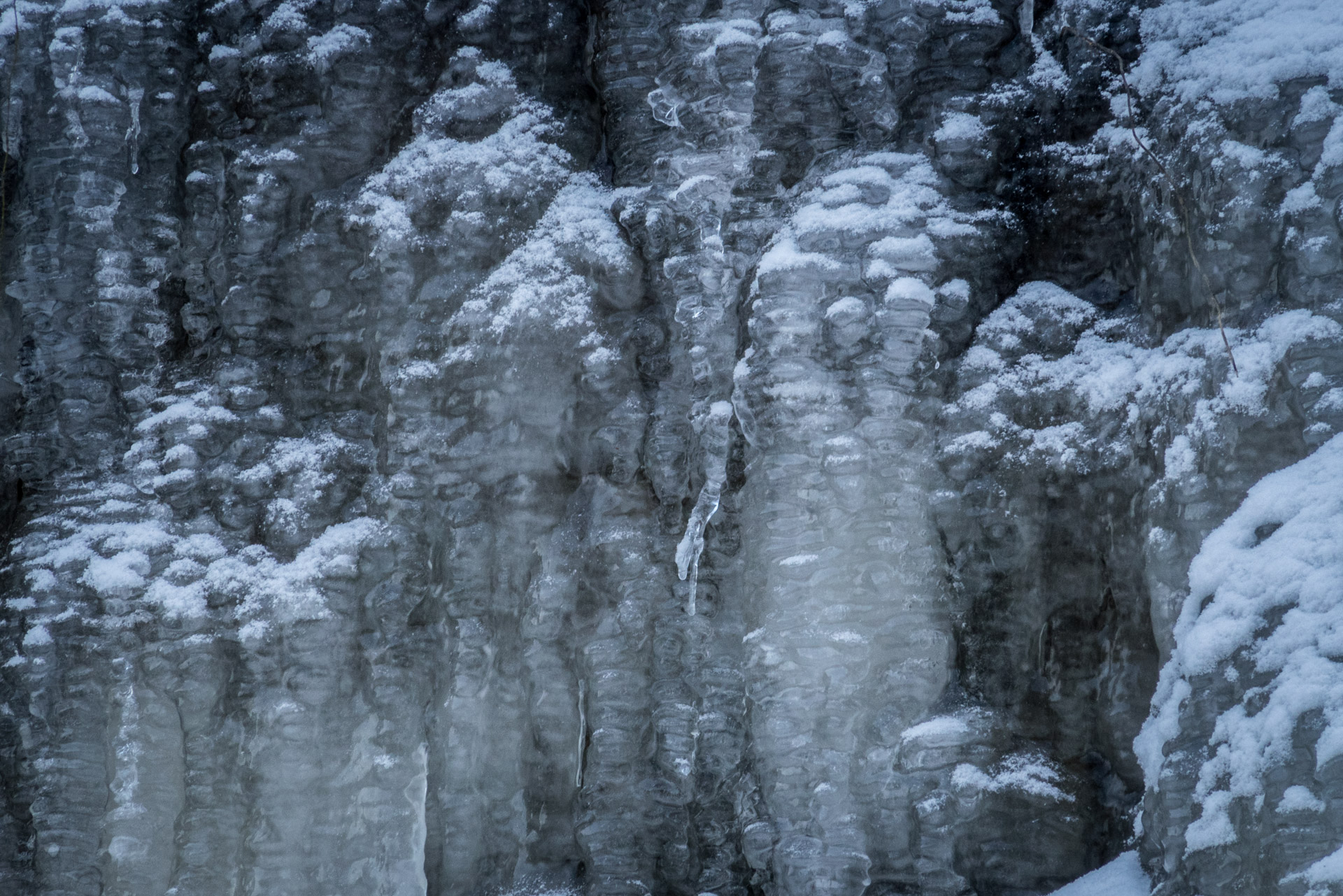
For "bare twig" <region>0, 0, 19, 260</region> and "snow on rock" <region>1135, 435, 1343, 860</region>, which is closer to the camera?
"snow on rock" <region>1135, 435, 1343, 860</region>

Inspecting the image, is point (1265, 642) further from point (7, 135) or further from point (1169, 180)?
point (7, 135)

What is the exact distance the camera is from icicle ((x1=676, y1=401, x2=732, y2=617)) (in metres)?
4.38

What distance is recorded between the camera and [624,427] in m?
4.50

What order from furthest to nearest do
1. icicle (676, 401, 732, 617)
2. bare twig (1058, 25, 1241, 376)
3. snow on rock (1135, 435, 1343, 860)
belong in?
1. icicle (676, 401, 732, 617)
2. bare twig (1058, 25, 1241, 376)
3. snow on rock (1135, 435, 1343, 860)

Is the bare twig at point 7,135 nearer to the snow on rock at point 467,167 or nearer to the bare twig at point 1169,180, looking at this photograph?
the snow on rock at point 467,167

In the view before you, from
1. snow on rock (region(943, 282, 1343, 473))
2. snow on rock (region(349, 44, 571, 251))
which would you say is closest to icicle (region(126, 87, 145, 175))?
snow on rock (region(349, 44, 571, 251))

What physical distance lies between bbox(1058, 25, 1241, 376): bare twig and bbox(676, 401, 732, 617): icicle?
54.7 inches

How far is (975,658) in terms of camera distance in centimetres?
413

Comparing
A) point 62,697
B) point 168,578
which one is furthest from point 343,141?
point 62,697

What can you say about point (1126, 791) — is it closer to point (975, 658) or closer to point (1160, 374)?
point (975, 658)

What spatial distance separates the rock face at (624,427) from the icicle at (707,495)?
0.05 feet

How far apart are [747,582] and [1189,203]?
1.63 meters

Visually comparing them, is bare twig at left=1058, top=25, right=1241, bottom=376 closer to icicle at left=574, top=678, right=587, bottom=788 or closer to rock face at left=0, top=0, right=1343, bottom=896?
rock face at left=0, top=0, right=1343, bottom=896

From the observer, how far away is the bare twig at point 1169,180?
3.73 m
